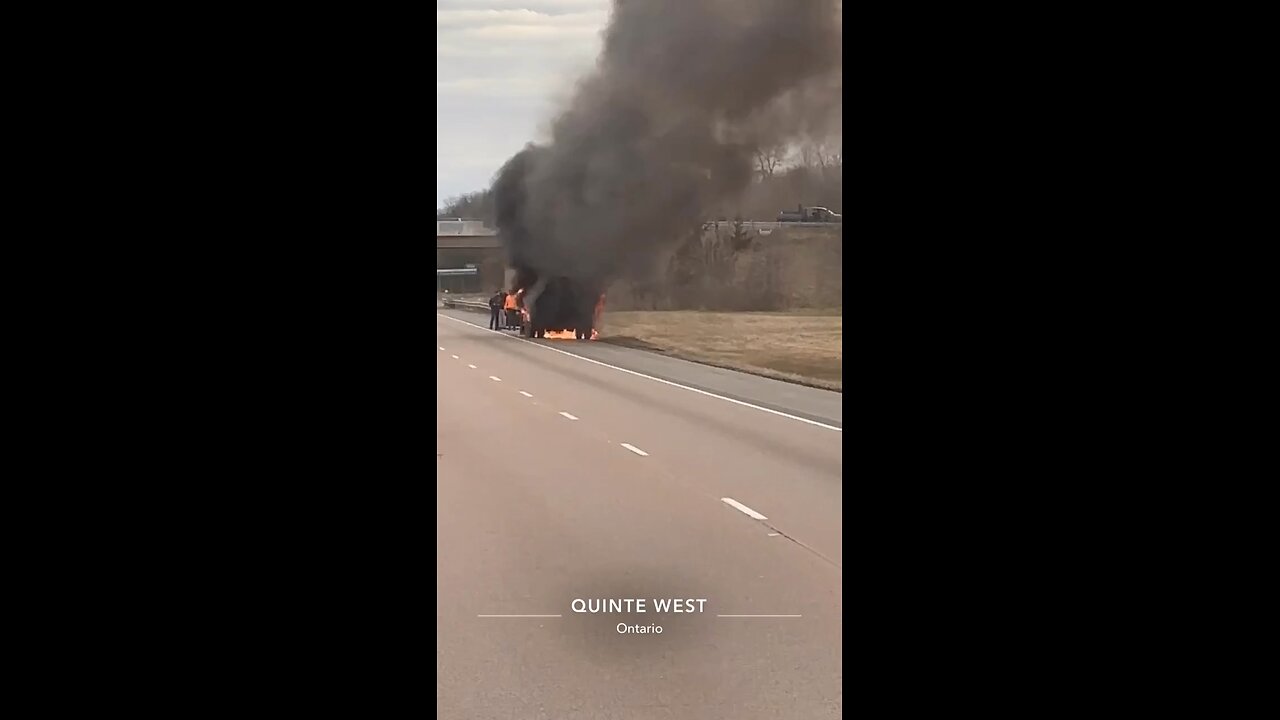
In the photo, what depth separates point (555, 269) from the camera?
145ft

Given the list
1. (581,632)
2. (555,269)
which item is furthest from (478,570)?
(555,269)

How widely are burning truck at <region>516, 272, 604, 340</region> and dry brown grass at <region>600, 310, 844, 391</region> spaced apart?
1.10 metres

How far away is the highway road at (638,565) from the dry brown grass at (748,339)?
9.49 meters

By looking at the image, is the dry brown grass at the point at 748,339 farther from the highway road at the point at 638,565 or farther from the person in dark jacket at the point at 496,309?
the highway road at the point at 638,565

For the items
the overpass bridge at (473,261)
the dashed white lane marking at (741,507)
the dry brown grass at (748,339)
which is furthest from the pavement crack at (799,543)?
the overpass bridge at (473,261)

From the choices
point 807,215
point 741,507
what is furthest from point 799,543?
point 807,215

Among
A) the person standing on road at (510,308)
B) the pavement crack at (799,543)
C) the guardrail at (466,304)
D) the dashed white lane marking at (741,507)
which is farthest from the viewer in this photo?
the guardrail at (466,304)

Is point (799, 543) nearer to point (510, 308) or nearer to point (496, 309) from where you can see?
point (510, 308)

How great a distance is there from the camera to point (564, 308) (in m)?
45.6

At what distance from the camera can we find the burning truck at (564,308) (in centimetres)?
4466

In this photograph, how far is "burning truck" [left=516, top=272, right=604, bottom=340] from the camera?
1758 inches

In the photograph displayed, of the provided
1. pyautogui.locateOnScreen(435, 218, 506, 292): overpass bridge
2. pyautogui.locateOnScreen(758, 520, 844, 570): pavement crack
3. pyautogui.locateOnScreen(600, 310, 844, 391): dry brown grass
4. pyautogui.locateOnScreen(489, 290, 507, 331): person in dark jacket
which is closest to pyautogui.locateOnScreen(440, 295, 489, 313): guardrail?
pyautogui.locateOnScreen(435, 218, 506, 292): overpass bridge
